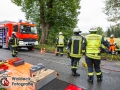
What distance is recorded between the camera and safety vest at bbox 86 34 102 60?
236 inches

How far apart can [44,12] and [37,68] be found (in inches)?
632

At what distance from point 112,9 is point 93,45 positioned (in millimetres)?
12206

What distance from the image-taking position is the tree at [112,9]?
16723 millimetres

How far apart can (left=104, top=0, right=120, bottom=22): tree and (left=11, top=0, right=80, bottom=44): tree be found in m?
4.70

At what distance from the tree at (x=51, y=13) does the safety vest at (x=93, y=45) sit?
15.3 meters

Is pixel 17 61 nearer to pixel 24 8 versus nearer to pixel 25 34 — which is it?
pixel 25 34

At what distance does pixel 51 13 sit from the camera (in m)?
21.5

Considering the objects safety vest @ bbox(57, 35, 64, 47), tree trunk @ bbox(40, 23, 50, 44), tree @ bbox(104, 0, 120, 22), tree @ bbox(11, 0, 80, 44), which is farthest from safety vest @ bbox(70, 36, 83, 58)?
tree trunk @ bbox(40, 23, 50, 44)

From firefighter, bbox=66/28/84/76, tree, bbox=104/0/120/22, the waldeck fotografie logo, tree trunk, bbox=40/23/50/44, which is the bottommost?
the waldeck fotografie logo

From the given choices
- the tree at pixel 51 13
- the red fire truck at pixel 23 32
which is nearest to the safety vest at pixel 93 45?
the red fire truck at pixel 23 32

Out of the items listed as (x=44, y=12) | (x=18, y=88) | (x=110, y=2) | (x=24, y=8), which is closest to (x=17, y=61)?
(x=18, y=88)

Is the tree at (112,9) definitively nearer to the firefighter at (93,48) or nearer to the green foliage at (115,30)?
the green foliage at (115,30)

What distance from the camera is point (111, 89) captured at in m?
5.38

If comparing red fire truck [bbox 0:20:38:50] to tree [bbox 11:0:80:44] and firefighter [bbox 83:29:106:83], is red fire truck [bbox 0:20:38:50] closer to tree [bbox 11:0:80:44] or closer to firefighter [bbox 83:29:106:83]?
tree [bbox 11:0:80:44]
